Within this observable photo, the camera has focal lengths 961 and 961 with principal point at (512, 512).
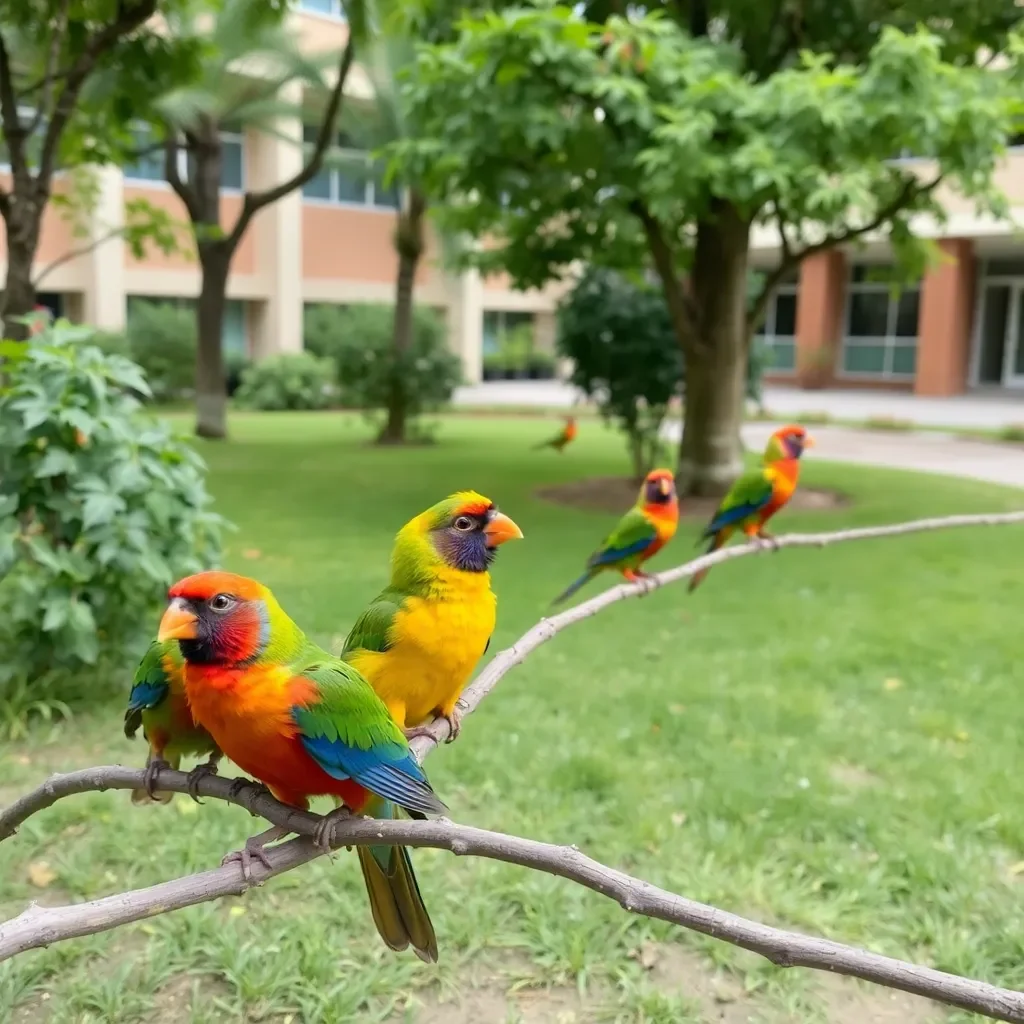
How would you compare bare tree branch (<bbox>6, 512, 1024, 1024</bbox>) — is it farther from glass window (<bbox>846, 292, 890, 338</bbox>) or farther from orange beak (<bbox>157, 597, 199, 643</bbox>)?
glass window (<bbox>846, 292, 890, 338</bbox>)

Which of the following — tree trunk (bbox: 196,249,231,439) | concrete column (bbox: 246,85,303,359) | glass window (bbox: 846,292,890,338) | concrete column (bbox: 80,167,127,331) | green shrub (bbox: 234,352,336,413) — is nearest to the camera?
tree trunk (bbox: 196,249,231,439)

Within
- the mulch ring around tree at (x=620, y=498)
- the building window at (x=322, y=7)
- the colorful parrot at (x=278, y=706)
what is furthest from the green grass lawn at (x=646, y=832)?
the building window at (x=322, y=7)

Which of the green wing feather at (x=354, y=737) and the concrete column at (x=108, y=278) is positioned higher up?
the concrete column at (x=108, y=278)

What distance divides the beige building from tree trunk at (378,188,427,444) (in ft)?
15.2

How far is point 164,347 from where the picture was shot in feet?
77.1

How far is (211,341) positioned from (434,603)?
15.2m

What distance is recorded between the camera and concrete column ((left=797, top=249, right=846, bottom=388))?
89.0 feet

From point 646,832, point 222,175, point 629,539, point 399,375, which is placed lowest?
point 646,832

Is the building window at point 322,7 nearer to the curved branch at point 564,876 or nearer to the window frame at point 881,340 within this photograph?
the window frame at point 881,340

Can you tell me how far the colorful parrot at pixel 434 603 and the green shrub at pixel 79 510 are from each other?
2.48 m

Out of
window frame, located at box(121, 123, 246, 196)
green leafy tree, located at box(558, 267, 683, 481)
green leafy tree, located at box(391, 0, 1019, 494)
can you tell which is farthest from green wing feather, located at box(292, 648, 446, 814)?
window frame, located at box(121, 123, 246, 196)

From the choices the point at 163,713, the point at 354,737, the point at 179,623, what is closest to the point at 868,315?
the point at 163,713

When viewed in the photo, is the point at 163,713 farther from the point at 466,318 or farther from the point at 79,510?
the point at 466,318

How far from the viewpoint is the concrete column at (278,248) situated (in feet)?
84.2
